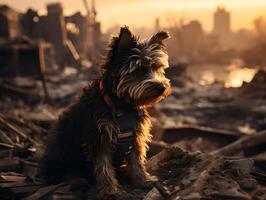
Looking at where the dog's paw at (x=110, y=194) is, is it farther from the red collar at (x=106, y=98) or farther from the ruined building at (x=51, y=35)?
the ruined building at (x=51, y=35)

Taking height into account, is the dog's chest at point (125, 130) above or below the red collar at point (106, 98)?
below

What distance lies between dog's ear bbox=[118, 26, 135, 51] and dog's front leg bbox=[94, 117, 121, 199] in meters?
0.95

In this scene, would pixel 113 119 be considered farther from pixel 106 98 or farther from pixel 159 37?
pixel 159 37

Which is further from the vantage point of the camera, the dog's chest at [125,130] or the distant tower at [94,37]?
the distant tower at [94,37]

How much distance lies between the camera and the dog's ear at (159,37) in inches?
198

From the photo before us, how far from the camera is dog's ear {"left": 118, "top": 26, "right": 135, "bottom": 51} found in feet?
15.1

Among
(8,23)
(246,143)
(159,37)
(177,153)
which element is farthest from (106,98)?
(8,23)

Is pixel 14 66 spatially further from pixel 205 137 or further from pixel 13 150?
pixel 13 150

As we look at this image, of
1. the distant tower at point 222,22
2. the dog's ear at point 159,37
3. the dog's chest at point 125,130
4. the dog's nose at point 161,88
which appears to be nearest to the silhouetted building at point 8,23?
the dog's ear at point 159,37

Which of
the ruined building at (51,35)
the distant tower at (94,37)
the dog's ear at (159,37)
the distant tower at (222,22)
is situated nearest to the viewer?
the dog's ear at (159,37)

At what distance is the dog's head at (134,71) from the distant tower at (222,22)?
10986cm

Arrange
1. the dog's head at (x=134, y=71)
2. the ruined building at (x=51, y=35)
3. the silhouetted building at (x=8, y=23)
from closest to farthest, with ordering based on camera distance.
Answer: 1. the dog's head at (x=134, y=71)
2. the ruined building at (x=51, y=35)
3. the silhouetted building at (x=8, y=23)

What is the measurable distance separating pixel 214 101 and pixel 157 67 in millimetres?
14211

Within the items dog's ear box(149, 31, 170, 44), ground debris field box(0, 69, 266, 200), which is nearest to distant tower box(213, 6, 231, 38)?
ground debris field box(0, 69, 266, 200)
